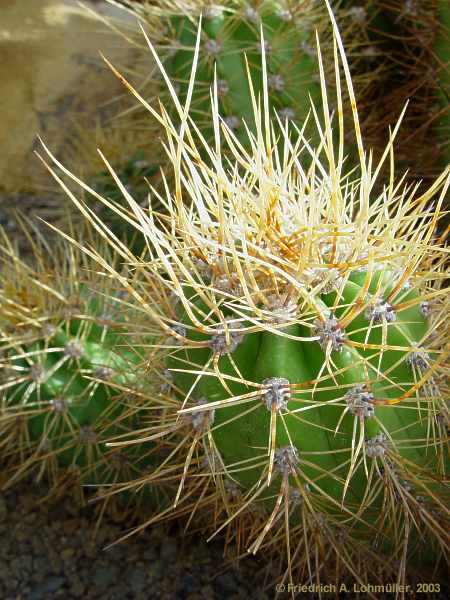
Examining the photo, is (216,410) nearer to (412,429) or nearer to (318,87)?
(412,429)

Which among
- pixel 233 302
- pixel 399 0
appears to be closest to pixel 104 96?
pixel 399 0

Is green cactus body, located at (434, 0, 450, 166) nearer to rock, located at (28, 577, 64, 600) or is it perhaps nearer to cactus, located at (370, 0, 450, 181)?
cactus, located at (370, 0, 450, 181)

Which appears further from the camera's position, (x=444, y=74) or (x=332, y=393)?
(x=444, y=74)

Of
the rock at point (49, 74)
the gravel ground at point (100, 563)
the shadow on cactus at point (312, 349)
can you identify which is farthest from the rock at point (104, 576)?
the rock at point (49, 74)

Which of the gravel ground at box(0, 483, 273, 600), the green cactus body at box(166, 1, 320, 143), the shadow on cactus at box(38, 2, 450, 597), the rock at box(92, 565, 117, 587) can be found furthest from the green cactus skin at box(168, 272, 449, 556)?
the green cactus body at box(166, 1, 320, 143)

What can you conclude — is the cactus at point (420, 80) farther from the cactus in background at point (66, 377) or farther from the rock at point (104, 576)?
the rock at point (104, 576)

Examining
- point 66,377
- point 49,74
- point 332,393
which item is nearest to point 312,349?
point 332,393

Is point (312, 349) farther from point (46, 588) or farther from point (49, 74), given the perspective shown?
point (49, 74)
